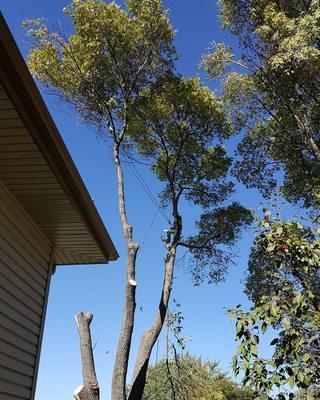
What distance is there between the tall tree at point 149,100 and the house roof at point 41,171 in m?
4.52

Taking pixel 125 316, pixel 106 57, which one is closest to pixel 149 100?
pixel 106 57

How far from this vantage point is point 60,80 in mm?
11406

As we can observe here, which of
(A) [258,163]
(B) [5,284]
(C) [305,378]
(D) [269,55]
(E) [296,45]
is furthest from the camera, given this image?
(A) [258,163]

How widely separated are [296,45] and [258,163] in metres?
4.13

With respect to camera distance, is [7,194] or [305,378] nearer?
[305,378]

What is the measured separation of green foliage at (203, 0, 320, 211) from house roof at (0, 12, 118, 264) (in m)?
6.33

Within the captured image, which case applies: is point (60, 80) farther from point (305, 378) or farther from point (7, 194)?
point (305, 378)

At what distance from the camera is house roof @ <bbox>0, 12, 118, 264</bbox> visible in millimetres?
2977

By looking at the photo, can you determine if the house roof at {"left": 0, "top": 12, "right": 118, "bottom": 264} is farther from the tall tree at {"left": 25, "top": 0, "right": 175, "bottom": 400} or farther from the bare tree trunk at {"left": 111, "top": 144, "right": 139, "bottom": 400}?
the tall tree at {"left": 25, "top": 0, "right": 175, "bottom": 400}

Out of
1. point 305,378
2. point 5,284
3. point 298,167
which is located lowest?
point 305,378

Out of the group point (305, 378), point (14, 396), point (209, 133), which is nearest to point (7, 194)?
point (14, 396)

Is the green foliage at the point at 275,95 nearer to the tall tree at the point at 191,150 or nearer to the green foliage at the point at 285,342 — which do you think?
the tall tree at the point at 191,150

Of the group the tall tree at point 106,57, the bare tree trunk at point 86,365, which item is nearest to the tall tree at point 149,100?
the tall tree at point 106,57

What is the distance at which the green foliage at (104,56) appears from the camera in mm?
10773
